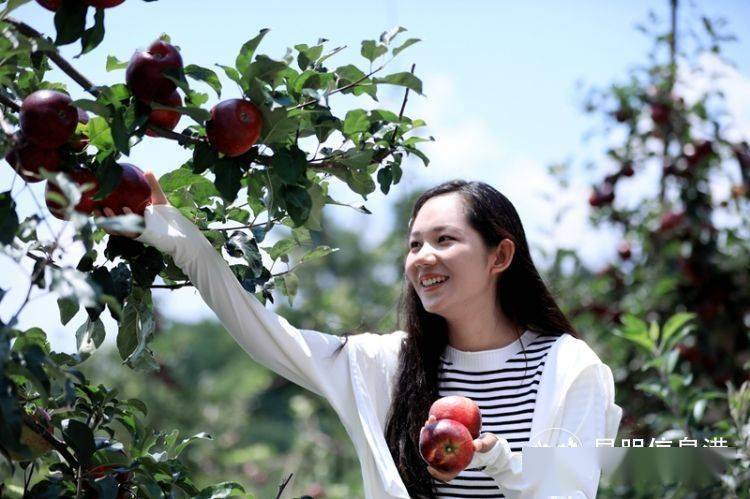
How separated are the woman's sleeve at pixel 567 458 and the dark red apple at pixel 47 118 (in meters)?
0.83

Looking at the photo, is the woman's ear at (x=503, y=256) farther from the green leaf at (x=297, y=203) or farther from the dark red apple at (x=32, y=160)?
the dark red apple at (x=32, y=160)

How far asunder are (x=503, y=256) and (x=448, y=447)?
0.59m

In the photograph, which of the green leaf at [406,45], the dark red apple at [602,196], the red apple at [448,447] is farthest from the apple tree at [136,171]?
the dark red apple at [602,196]

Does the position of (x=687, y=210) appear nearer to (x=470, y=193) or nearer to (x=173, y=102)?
(x=470, y=193)

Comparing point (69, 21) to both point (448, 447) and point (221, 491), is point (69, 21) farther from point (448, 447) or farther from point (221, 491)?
point (448, 447)

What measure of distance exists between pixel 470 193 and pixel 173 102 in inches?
32.7

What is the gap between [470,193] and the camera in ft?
6.56

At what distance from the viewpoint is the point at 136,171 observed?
Result: 1392 mm

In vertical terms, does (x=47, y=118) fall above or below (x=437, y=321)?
above

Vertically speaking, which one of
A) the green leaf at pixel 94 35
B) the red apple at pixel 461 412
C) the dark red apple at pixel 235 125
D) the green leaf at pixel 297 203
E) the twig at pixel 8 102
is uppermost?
the green leaf at pixel 94 35

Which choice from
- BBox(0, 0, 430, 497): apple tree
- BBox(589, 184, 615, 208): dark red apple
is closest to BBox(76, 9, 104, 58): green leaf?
BBox(0, 0, 430, 497): apple tree

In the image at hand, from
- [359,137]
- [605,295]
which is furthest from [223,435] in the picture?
[359,137]

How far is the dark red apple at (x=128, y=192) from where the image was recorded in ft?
4.50

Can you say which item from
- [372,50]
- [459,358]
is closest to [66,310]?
[372,50]
